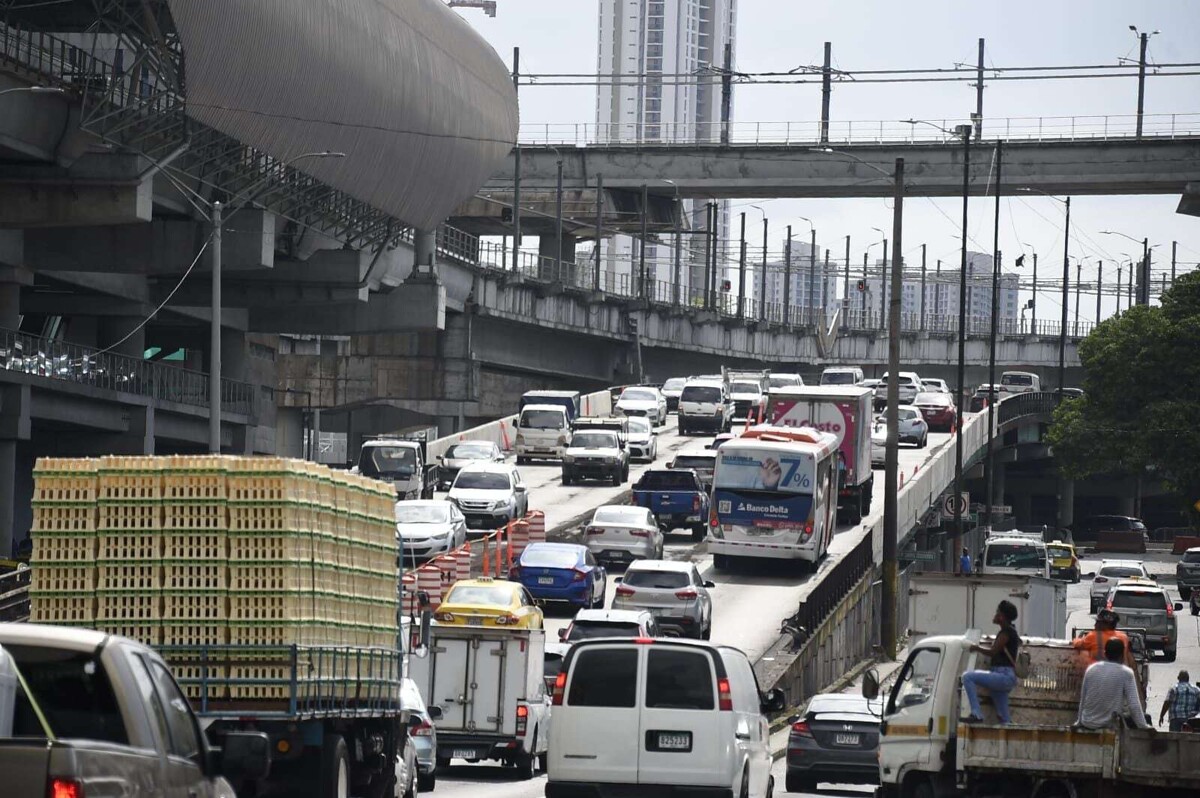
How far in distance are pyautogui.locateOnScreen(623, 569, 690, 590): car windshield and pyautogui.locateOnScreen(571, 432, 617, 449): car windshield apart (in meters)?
26.0

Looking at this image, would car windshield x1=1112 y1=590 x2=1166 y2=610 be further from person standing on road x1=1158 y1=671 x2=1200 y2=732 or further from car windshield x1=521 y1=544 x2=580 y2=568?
person standing on road x1=1158 y1=671 x2=1200 y2=732

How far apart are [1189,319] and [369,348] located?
3740 cm

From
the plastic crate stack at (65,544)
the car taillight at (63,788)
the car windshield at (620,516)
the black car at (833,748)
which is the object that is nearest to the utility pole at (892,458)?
the car windshield at (620,516)

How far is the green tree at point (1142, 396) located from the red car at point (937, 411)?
28.8 ft

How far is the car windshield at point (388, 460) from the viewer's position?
57.5 m

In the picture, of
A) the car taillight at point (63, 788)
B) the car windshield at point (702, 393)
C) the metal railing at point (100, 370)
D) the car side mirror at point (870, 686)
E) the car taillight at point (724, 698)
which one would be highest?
the car windshield at point (702, 393)

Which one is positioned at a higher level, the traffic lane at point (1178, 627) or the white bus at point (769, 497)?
the white bus at point (769, 497)

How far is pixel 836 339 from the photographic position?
431 feet

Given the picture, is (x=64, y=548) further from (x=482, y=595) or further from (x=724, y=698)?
(x=482, y=595)

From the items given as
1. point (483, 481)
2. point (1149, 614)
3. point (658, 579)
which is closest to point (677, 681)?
point (658, 579)

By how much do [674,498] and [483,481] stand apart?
5.06m

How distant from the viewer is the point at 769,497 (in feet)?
156

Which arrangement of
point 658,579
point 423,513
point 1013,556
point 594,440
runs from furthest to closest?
point 594,440, point 1013,556, point 423,513, point 658,579

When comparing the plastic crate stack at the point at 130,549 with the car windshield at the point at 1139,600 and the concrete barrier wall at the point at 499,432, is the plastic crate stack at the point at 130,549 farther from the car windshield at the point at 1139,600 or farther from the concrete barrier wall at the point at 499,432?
the concrete barrier wall at the point at 499,432
